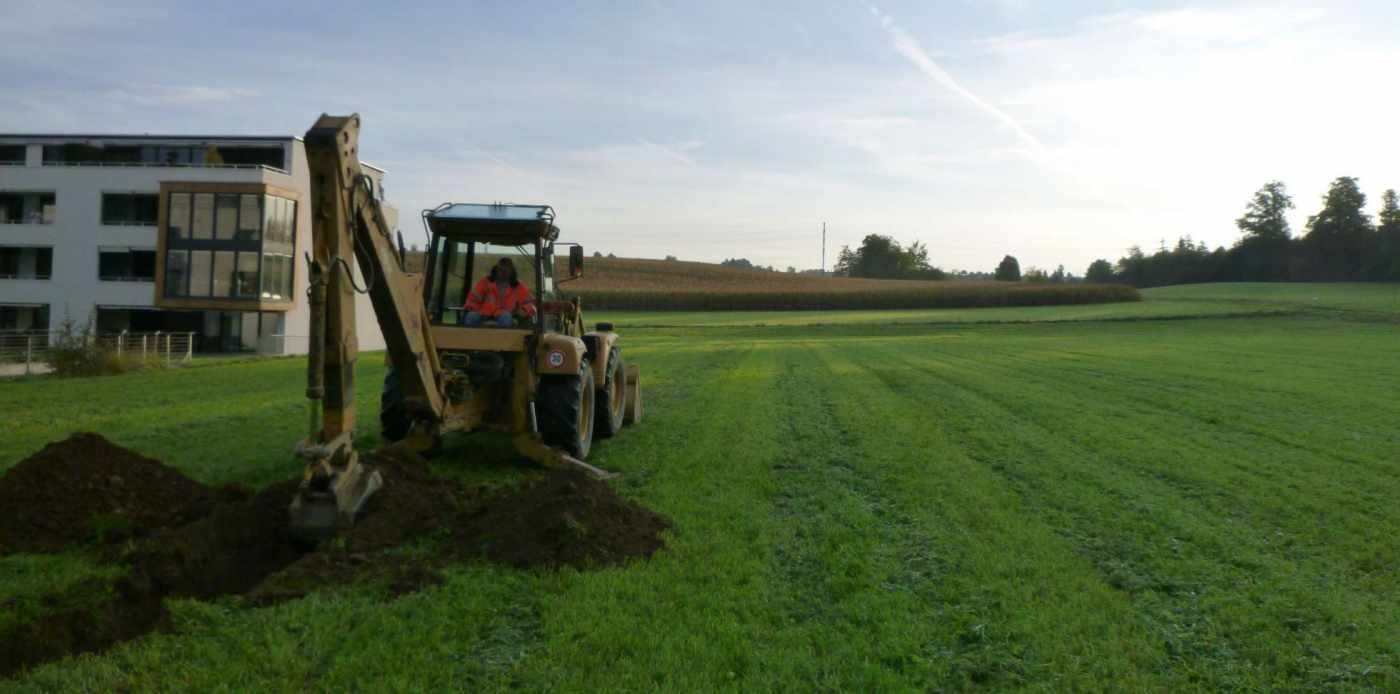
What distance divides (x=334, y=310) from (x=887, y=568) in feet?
12.4

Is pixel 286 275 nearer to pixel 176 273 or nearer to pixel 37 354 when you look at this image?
pixel 176 273

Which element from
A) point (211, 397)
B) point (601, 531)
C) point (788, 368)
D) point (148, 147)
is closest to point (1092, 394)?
point (788, 368)

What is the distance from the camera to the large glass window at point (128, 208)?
4391 cm

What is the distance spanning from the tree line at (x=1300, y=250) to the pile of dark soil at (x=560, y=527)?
326 ft

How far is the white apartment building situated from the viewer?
3934 cm

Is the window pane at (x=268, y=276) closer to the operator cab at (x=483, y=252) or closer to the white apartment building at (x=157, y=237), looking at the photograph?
the white apartment building at (x=157, y=237)

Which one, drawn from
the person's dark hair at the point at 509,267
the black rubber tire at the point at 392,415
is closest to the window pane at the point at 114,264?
the black rubber tire at the point at 392,415

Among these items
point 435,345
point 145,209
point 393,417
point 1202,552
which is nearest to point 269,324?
point 145,209

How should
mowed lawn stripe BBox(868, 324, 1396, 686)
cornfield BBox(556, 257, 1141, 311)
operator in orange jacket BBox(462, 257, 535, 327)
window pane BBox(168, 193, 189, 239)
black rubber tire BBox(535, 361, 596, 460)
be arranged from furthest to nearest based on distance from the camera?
cornfield BBox(556, 257, 1141, 311)
window pane BBox(168, 193, 189, 239)
operator in orange jacket BBox(462, 257, 535, 327)
black rubber tire BBox(535, 361, 596, 460)
mowed lawn stripe BBox(868, 324, 1396, 686)

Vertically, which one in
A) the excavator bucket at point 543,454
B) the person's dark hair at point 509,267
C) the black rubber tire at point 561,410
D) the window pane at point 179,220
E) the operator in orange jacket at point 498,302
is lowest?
the excavator bucket at point 543,454

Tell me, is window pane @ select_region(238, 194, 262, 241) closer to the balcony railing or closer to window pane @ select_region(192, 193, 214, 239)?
window pane @ select_region(192, 193, 214, 239)

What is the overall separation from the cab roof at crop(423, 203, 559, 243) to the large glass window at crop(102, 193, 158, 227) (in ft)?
131

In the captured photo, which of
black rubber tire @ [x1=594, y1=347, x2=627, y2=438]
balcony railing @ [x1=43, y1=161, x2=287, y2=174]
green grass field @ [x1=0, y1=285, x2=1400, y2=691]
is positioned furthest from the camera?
balcony railing @ [x1=43, y1=161, x2=287, y2=174]

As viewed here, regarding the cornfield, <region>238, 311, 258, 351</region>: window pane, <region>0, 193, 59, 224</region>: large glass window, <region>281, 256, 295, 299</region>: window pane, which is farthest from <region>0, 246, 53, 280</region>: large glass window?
the cornfield
